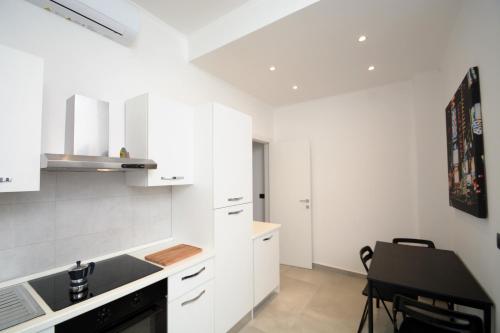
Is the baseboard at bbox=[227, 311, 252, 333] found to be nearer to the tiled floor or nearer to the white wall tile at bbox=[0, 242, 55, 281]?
the tiled floor

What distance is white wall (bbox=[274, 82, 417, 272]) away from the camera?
9.93 feet

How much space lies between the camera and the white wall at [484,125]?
119 cm

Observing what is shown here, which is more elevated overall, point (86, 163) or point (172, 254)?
point (86, 163)

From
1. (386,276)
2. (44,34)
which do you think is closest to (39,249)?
(44,34)

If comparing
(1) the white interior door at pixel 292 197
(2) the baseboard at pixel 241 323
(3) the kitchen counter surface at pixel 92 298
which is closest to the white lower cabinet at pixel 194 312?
(3) the kitchen counter surface at pixel 92 298

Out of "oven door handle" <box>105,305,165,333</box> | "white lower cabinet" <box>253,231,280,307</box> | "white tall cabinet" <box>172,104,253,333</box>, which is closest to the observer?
"oven door handle" <box>105,305,165,333</box>

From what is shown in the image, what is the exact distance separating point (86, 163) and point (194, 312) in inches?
50.5

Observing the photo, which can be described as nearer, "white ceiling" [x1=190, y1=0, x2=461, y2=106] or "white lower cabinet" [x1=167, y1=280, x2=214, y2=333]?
"white lower cabinet" [x1=167, y1=280, x2=214, y2=333]

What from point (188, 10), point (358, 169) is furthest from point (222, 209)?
point (358, 169)

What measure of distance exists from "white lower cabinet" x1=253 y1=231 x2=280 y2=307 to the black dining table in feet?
3.57

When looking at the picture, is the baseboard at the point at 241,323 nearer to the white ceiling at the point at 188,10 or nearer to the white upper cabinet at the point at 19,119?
the white upper cabinet at the point at 19,119

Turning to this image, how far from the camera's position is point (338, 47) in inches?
86.7

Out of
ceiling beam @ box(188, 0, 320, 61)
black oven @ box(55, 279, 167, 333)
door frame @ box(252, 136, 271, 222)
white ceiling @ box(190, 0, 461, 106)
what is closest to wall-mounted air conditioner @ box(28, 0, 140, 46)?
white ceiling @ box(190, 0, 461, 106)

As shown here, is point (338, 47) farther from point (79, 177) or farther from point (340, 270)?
point (340, 270)
